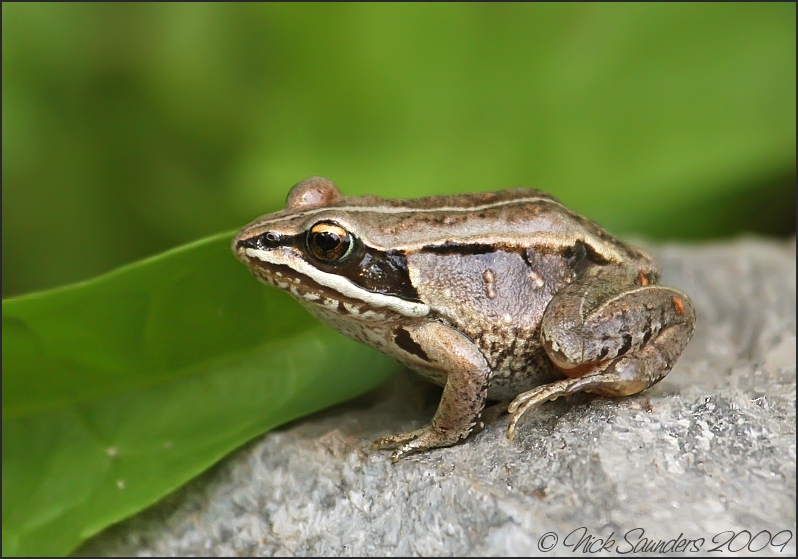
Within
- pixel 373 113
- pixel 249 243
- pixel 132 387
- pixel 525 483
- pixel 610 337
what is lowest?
pixel 132 387

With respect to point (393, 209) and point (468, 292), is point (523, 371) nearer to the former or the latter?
point (468, 292)

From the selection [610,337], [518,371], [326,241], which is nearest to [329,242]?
[326,241]

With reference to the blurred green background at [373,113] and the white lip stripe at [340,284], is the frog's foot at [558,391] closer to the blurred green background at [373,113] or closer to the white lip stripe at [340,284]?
the white lip stripe at [340,284]

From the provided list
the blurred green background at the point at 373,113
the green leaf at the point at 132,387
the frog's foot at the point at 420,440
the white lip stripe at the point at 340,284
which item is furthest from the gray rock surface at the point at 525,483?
the blurred green background at the point at 373,113

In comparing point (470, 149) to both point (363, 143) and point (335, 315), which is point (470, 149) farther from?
point (335, 315)

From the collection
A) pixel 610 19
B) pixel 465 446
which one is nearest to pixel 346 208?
pixel 465 446

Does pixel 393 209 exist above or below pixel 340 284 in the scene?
above

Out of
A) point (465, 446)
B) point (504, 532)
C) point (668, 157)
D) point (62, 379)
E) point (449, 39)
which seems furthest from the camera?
point (449, 39)
